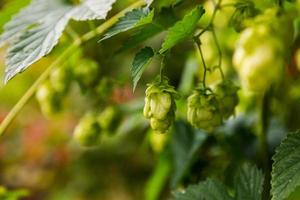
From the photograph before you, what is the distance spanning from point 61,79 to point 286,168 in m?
0.55

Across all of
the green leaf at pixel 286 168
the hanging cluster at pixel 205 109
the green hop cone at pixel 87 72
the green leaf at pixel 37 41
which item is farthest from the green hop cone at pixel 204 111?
the green hop cone at pixel 87 72

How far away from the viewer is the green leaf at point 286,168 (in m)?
0.84

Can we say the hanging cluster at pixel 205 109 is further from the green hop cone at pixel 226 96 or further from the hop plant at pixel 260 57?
the hop plant at pixel 260 57

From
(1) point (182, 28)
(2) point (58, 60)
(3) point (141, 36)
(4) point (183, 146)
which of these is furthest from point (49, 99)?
(1) point (182, 28)

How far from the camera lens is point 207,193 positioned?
3.44 feet

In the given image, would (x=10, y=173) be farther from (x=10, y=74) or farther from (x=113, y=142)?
(x=10, y=74)

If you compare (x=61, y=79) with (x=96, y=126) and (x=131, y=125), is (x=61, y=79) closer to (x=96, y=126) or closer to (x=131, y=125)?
(x=96, y=126)

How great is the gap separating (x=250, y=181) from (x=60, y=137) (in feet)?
4.78

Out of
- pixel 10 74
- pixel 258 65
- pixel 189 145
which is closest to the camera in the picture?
pixel 258 65

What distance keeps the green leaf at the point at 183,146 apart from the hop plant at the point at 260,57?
2.01ft

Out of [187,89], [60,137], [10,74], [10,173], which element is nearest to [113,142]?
[60,137]

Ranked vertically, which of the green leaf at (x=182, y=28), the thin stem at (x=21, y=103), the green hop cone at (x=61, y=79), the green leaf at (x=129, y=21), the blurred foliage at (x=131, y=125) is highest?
the green leaf at (x=129, y=21)

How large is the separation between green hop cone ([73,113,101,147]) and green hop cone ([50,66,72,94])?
8 cm

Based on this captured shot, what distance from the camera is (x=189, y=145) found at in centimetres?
130
